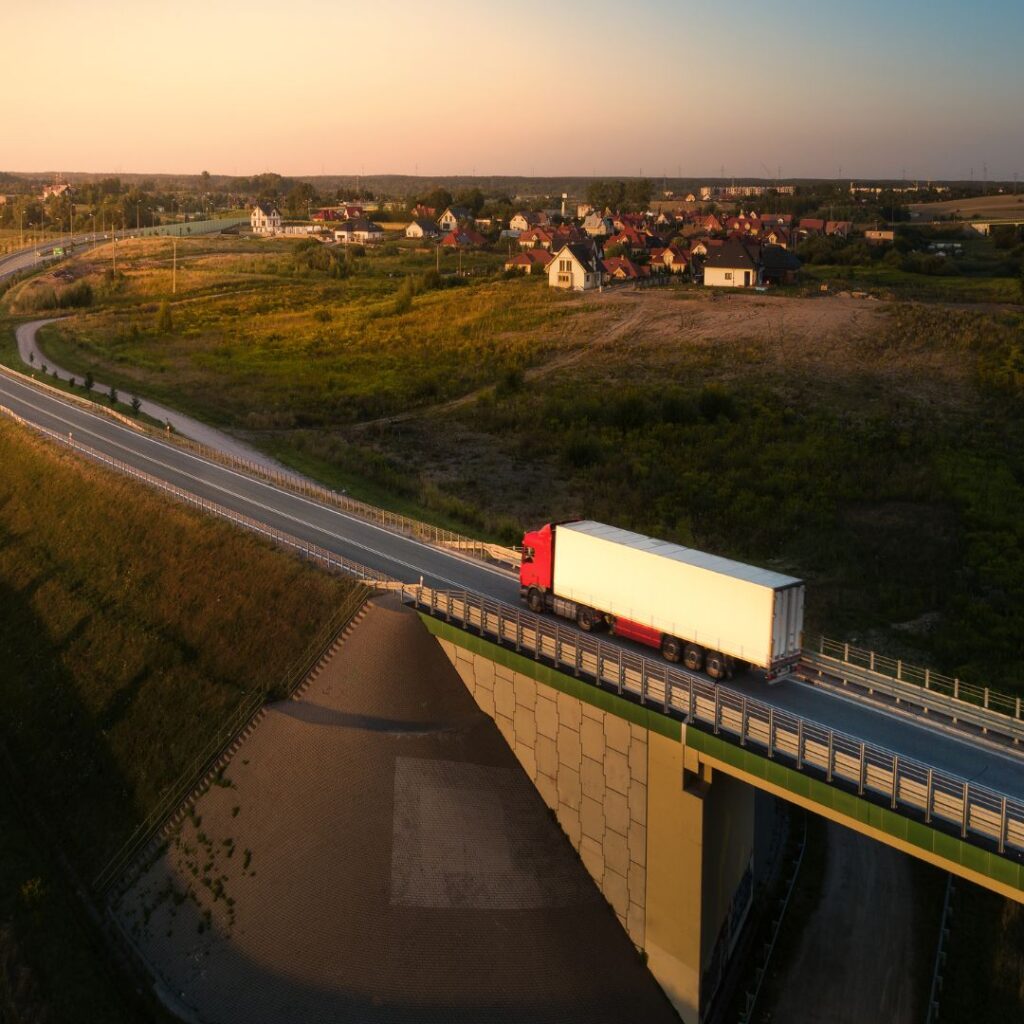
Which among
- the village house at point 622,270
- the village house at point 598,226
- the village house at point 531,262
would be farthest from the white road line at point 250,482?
the village house at point 598,226

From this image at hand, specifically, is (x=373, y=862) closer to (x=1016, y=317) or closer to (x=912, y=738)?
(x=912, y=738)

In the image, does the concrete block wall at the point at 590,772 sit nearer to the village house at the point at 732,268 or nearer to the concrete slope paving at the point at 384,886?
the concrete slope paving at the point at 384,886

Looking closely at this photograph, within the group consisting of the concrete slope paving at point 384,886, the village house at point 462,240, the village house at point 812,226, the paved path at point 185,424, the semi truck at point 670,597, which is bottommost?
the concrete slope paving at point 384,886

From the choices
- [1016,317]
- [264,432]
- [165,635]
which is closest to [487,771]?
[165,635]

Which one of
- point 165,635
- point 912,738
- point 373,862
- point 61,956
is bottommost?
point 61,956

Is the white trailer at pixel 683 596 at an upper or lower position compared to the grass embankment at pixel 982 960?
upper

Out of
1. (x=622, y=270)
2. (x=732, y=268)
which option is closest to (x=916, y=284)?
(x=732, y=268)

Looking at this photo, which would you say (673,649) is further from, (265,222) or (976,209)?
(976,209)
